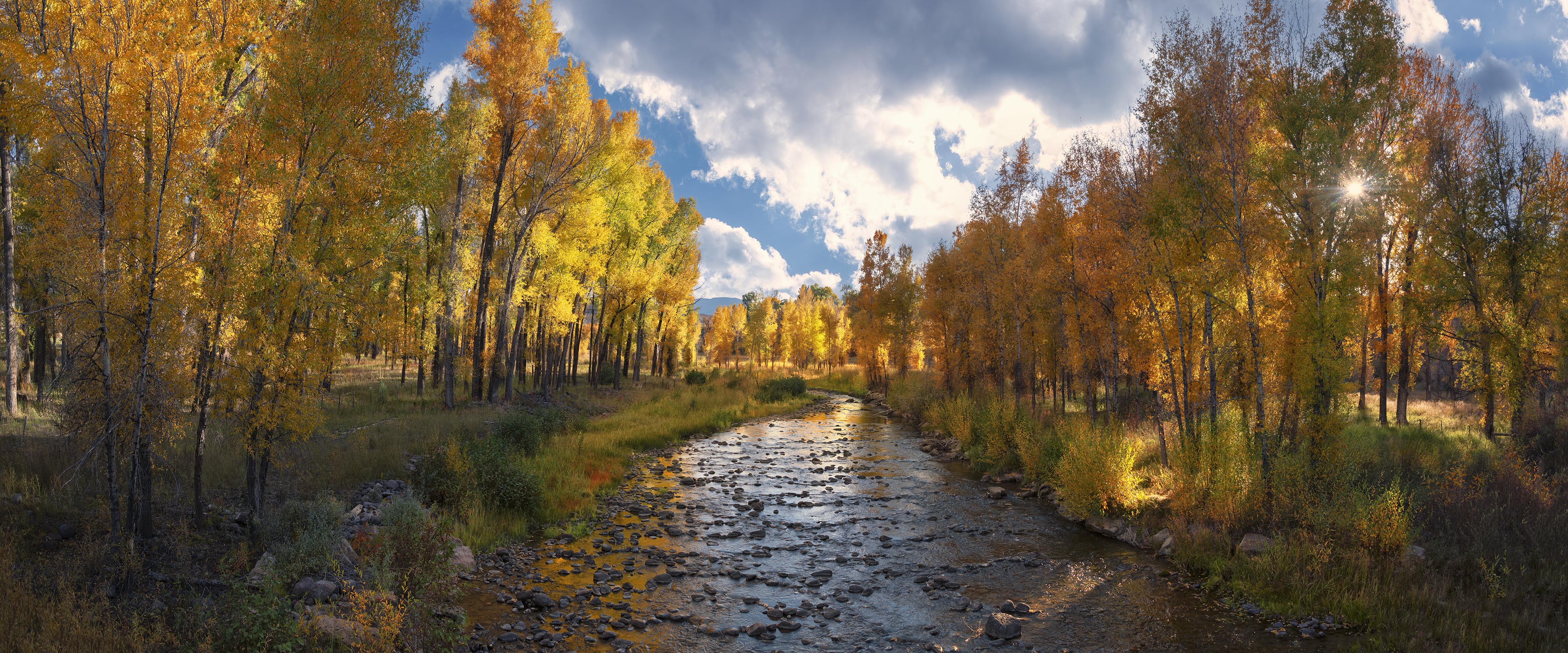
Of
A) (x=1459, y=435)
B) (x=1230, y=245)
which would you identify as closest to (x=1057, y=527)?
(x=1230, y=245)

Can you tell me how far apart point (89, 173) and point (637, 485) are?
11038mm

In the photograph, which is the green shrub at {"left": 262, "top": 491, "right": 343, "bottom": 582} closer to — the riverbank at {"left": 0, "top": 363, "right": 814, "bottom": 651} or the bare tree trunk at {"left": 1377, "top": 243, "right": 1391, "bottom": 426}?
the riverbank at {"left": 0, "top": 363, "right": 814, "bottom": 651}

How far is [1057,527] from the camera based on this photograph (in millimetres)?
12516

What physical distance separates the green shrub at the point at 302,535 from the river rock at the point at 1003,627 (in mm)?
8073

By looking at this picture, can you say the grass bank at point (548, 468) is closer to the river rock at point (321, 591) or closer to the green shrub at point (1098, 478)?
the river rock at point (321, 591)

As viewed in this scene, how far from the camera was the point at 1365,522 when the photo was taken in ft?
29.7

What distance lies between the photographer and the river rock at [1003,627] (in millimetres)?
7629

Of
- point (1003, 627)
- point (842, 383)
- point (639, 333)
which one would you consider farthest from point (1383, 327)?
point (842, 383)

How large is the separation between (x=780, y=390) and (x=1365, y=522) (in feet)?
104

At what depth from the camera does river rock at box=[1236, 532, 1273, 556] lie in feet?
31.4

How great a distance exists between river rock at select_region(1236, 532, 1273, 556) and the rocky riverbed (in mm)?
1067

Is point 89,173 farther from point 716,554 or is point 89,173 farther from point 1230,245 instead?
point 1230,245

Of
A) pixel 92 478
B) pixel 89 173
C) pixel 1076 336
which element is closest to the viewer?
pixel 89 173

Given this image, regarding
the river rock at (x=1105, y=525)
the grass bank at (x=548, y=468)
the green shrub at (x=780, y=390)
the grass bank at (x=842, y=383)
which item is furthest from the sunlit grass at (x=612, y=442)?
the grass bank at (x=842, y=383)
